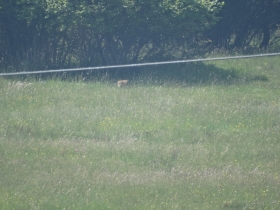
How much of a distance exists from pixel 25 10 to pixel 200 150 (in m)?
8.00

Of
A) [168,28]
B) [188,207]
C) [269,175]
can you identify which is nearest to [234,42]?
[168,28]

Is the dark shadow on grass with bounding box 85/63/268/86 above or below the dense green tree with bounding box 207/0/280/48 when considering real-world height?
below

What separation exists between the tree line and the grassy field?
1416 millimetres

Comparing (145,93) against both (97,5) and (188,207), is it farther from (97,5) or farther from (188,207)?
(188,207)

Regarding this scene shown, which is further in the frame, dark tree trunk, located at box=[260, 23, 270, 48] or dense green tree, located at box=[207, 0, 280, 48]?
dark tree trunk, located at box=[260, 23, 270, 48]

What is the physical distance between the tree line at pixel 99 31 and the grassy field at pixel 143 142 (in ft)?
4.65

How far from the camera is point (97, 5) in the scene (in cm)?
1484

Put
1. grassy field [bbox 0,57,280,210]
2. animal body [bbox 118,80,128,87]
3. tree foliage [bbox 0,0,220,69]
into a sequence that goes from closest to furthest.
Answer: grassy field [bbox 0,57,280,210] → animal body [bbox 118,80,128,87] → tree foliage [bbox 0,0,220,69]

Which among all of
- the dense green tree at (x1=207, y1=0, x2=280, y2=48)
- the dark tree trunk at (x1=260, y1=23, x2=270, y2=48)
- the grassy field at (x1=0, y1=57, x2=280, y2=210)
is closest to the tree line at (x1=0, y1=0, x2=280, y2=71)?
the dense green tree at (x1=207, y1=0, x2=280, y2=48)

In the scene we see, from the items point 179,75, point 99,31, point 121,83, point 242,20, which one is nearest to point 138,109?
point 121,83

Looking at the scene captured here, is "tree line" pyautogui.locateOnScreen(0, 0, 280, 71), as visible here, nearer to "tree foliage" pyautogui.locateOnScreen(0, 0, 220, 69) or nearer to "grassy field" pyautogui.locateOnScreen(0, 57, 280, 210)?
"tree foliage" pyautogui.locateOnScreen(0, 0, 220, 69)

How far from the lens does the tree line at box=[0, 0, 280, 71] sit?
14914mm

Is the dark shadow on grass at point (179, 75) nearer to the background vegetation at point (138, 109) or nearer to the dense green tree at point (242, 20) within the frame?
the background vegetation at point (138, 109)

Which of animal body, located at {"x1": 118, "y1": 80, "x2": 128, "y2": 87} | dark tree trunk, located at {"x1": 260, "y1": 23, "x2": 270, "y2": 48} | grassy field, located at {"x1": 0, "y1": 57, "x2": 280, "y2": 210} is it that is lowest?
grassy field, located at {"x1": 0, "y1": 57, "x2": 280, "y2": 210}
